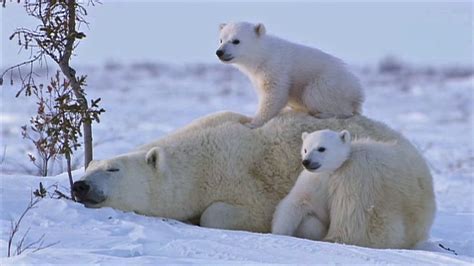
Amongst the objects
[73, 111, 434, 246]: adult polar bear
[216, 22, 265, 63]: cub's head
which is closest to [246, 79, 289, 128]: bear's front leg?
[73, 111, 434, 246]: adult polar bear

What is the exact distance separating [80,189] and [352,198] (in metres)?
1.84

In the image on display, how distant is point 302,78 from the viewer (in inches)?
288

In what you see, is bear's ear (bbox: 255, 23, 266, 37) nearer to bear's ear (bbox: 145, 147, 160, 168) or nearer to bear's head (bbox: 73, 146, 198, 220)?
bear's head (bbox: 73, 146, 198, 220)

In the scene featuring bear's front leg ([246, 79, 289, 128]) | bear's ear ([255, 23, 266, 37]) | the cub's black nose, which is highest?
bear's ear ([255, 23, 266, 37])

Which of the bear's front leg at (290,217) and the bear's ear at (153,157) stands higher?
the bear's ear at (153,157)

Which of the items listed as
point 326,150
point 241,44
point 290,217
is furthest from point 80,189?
point 241,44

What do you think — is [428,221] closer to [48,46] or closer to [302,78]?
[302,78]

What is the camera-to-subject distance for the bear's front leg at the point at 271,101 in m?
7.10

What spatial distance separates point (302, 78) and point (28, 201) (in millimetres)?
2404

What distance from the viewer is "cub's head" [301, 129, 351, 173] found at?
609 cm

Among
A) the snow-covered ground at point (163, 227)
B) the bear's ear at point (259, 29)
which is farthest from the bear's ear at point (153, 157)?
the bear's ear at point (259, 29)

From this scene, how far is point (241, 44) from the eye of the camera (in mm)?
7500

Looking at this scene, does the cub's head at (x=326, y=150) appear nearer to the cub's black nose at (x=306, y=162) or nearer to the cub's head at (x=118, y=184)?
the cub's black nose at (x=306, y=162)

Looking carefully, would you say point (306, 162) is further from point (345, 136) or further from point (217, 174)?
point (217, 174)
